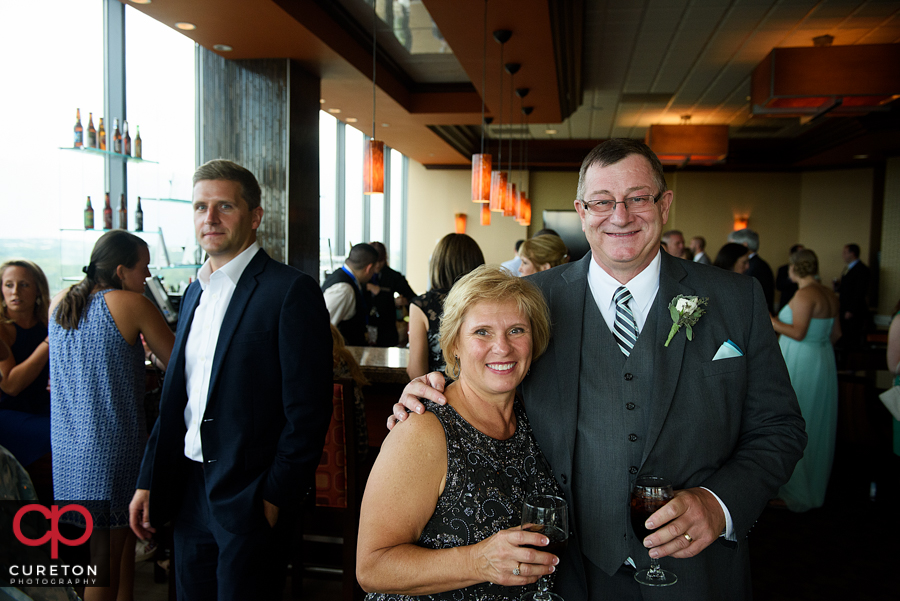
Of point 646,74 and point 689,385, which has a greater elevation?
point 646,74

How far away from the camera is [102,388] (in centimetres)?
248

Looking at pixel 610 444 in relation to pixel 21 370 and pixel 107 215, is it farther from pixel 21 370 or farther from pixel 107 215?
pixel 107 215

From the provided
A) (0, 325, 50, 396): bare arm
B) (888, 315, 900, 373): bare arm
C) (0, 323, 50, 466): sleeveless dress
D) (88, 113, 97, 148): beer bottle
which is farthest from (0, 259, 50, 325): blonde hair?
(888, 315, 900, 373): bare arm

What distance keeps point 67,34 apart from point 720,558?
536 cm

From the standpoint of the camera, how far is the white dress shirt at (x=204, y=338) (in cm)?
196

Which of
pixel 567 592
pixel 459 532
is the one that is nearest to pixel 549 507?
pixel 459 532

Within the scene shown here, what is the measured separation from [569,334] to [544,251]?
2538 millimetres

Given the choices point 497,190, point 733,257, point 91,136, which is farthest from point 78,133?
point 733,257

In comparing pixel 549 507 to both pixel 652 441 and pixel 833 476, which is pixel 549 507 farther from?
pixel 833 476

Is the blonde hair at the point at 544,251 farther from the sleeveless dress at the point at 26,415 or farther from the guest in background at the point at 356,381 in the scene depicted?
the sleeveless dress at the point at 26,415

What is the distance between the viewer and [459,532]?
1390mm

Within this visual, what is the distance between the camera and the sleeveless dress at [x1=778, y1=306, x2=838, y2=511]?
4.33 meters

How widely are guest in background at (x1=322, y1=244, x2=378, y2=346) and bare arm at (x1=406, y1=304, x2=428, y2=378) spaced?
159 cm

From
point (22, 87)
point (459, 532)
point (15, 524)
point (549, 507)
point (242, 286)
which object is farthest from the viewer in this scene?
point (22, 87)
